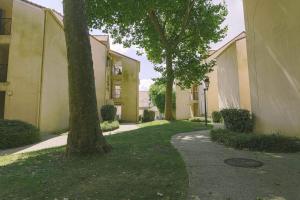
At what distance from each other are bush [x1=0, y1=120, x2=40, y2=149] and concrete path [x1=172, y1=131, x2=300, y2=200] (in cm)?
841

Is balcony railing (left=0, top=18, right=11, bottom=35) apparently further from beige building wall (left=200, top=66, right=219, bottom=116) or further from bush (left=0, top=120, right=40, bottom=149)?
beige building wall (left=200, top=66, right=219, bottom=116)

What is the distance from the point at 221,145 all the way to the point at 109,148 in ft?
12.9

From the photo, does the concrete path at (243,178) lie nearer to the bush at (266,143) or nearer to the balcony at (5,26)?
the bush at (266,143)

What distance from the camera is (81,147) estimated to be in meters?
6.90

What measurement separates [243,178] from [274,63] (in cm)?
679

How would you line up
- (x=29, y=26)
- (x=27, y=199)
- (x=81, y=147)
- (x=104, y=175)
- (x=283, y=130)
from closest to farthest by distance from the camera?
(x=27, y=199)
(x=104, y=175)
(x=81, y=147)
(x=283, y=130)
(x=29, y=26)

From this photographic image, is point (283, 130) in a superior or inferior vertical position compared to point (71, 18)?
inferior

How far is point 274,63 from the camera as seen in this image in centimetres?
1048

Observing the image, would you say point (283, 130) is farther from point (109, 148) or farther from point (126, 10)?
point (126, 10)

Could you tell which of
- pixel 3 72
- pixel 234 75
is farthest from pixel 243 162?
pixel 3 72

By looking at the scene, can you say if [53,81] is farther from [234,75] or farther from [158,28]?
[234,75]

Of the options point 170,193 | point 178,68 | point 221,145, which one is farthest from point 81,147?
point 178,68

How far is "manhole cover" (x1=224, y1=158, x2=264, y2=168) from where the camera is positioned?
243 inches

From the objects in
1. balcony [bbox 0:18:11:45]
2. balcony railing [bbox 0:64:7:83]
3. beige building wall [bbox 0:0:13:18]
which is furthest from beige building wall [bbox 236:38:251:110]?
balcony railing [bbox 0:64:7:83]
